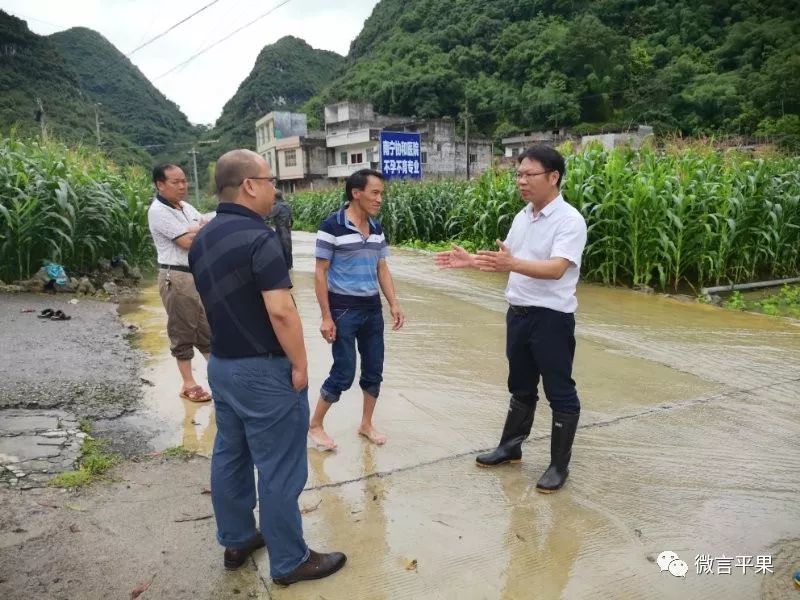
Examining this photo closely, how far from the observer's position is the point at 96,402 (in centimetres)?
404

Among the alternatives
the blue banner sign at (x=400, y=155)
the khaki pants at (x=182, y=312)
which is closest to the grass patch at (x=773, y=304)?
the khaki pants at (x=182, y=312)

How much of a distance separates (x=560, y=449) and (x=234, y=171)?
2072mm

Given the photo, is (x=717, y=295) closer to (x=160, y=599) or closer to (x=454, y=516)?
(x=454, y=516)

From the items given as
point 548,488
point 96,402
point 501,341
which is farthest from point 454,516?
point 501,341

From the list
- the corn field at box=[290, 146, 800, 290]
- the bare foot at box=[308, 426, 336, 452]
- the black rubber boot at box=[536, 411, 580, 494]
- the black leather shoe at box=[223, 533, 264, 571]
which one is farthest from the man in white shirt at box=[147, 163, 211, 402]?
the corn field at box=[290, 146, 800, 290]

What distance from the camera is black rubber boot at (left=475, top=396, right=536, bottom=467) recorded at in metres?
3.28

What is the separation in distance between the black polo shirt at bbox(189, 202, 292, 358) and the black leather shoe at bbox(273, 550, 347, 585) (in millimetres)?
819

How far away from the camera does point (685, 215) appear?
8.20 metres

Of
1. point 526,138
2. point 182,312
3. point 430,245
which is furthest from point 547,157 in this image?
point 526,138

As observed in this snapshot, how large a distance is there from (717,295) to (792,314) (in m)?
1.11

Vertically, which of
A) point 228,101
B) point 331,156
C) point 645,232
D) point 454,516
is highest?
point 228,101

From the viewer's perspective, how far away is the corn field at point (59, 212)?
7551 millimetres

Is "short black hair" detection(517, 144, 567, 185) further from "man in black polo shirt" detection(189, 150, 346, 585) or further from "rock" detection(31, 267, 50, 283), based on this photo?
A: "rock" detection(31, 267, 50, 283)

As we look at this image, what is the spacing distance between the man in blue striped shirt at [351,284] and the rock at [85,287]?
5740 mm
